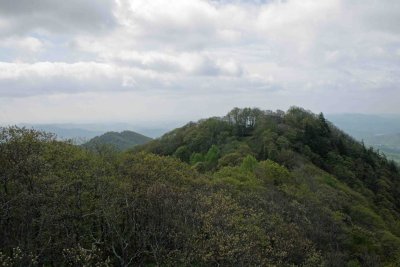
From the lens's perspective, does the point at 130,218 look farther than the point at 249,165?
No

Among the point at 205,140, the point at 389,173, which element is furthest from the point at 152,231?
the point at 389,173

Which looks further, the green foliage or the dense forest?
the green foliage

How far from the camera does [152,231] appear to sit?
31141mm

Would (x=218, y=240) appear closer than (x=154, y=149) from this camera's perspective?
Yes

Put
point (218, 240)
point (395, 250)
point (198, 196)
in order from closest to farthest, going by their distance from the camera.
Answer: point (218, 240), point (198, 196), point (395, 250)

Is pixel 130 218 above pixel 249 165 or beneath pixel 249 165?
above

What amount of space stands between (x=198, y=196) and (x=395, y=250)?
42.2m

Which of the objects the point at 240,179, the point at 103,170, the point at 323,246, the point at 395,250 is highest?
the point at 103,170

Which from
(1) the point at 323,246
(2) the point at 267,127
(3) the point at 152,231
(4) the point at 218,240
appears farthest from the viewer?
(2) the point at 267,127

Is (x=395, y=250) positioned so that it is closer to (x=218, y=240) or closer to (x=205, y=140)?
(x=218, y=240)

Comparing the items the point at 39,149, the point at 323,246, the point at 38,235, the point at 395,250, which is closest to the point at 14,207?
the point at 38,235

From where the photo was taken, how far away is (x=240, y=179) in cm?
6247

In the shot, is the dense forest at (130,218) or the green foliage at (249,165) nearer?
the dense forest at (130,218)

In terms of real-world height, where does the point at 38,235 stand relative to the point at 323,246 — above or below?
above
